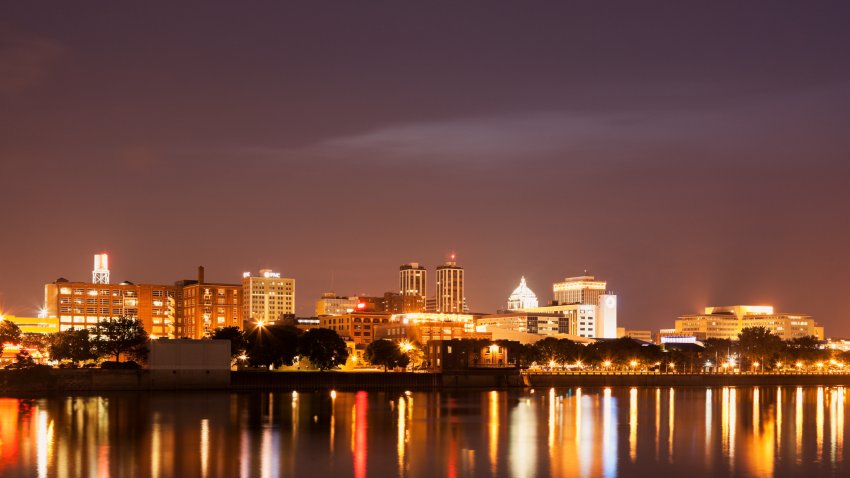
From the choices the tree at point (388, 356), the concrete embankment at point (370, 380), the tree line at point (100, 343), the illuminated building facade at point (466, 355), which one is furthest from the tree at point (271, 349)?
the illuminated building facade at point (466, 355)

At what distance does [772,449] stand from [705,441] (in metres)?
5.72

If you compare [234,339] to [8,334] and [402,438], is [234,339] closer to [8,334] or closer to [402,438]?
[8,334]

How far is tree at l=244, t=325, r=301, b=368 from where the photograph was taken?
509ft

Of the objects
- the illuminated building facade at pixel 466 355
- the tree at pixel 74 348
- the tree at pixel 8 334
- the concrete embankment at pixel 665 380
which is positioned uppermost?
the tree at pixel 8 334

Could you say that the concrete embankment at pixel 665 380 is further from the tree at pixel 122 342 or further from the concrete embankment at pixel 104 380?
the tree at pixel 122 342

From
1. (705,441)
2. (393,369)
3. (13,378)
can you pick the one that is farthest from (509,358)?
(705,441)

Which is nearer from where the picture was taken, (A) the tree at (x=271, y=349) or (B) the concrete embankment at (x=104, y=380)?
(B) the concrete embankment at (x=104, y=380)

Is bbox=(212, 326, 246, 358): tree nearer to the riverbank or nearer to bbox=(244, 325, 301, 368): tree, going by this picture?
bbox=(244, 325, 301, 368): tree

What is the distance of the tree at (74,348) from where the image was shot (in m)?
150

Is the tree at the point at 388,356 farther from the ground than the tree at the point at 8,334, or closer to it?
closer to it

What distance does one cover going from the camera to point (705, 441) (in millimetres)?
79938

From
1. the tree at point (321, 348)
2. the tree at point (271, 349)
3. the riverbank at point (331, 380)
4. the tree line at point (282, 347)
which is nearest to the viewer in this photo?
the riverbank at point (331, 380)

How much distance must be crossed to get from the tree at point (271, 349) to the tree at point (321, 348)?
172cm

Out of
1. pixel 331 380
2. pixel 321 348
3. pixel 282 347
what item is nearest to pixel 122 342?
pixel 282 347
